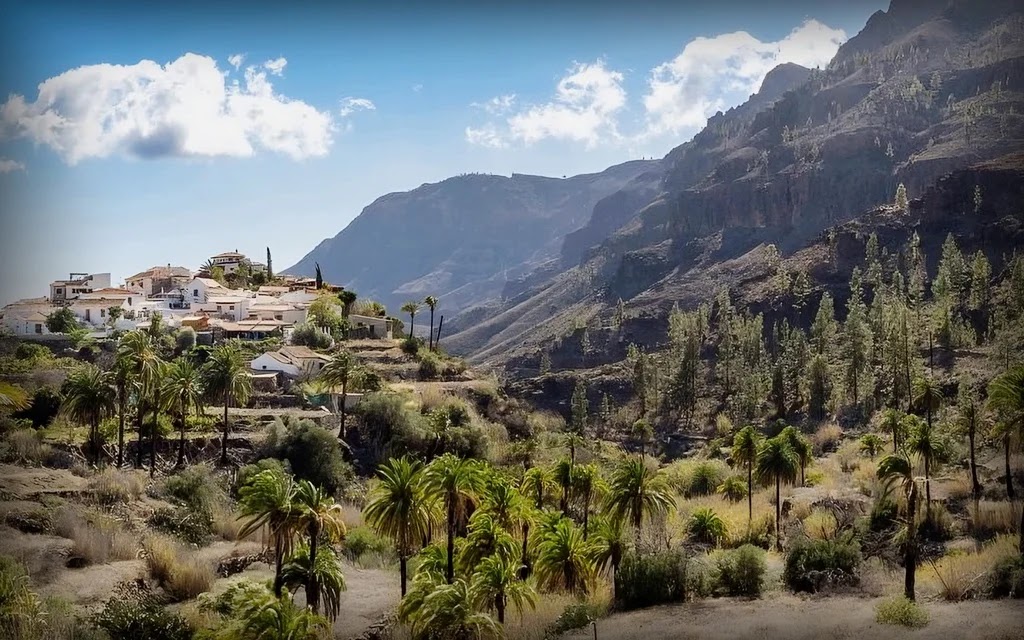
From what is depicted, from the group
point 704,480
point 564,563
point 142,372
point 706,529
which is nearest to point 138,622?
point 564,563

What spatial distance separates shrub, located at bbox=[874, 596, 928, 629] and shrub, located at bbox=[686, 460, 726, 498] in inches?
1104

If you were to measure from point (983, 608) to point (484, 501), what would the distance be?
17.5m

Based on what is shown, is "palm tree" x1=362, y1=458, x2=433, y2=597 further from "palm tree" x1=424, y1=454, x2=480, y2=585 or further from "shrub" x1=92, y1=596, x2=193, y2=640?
"shrub" x1=92, y1=596, x2=193, y2=640

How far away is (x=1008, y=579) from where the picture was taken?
25.2m

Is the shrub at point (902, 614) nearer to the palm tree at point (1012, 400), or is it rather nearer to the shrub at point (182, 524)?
the palm tree at point (1012, 400)

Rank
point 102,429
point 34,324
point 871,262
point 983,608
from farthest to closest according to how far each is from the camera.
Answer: point 871,262
point 34,324
point 102,429
point 983,608

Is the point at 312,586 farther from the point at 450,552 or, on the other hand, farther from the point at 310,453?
the point at 310,453

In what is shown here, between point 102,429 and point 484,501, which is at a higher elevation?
point 102,429

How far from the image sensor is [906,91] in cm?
19650

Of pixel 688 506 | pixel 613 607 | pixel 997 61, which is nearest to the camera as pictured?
pixel 613 607

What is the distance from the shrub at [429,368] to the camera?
60438 millimetres

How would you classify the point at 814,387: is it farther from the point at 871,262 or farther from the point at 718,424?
the point at 871,262

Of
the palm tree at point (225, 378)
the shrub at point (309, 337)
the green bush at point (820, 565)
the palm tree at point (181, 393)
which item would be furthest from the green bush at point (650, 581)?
the shrub at point (309, 337)

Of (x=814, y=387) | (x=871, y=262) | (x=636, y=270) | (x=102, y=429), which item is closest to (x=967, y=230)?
(x=871, y=262)
